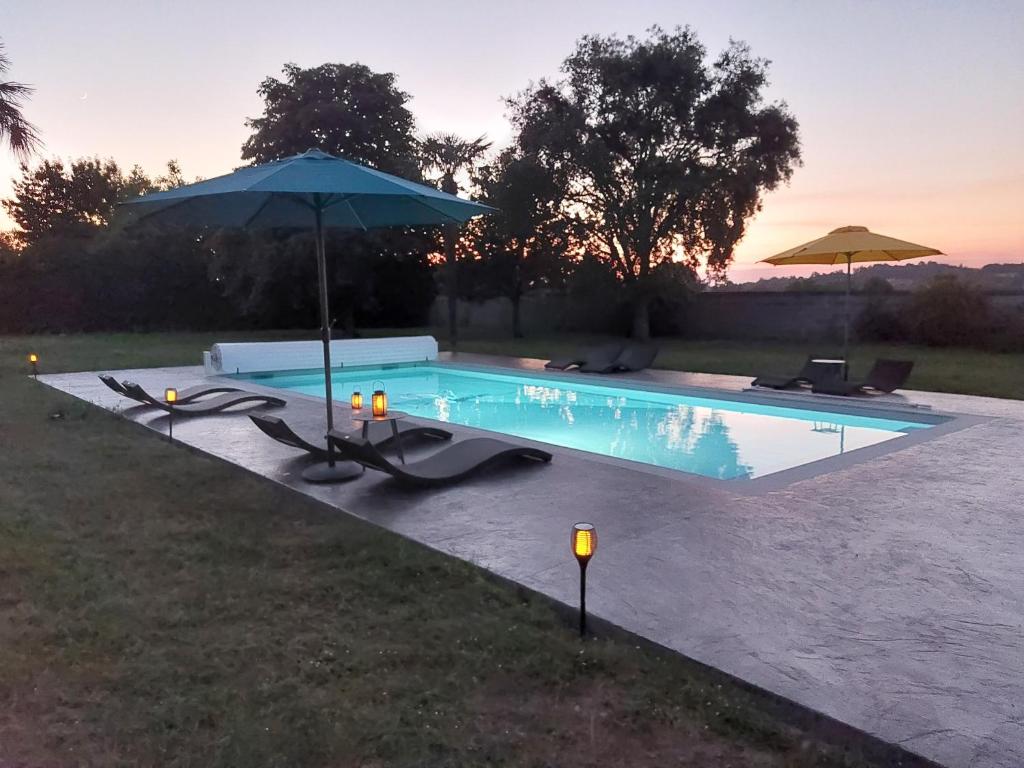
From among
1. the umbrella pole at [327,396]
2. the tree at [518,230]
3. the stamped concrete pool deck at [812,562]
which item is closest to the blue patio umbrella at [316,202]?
the umbrella pole at [327,396]

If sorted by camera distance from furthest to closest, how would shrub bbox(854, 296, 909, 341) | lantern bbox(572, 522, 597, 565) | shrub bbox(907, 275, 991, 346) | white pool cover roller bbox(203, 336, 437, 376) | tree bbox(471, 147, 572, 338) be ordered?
1. tree bbox(471, 147, 572, 338)
2. shrub bbox(854, 296, 909, 341)
3. shrub bbox(907, 275, 991, 346)
4. white pool cover roller bbox(203, 336, 437, 376)
5. lantern bbox(572, 522, 597, 565)

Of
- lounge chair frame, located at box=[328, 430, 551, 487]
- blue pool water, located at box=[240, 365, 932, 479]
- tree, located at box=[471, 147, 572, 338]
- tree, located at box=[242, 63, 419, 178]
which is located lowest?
blue pool water, located at box=[240, 365, 932, 479]

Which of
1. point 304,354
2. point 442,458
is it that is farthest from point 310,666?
point 304,354

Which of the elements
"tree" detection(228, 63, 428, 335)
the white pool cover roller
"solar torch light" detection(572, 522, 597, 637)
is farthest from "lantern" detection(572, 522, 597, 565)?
"tree" detection(228, 63, 428, 335)

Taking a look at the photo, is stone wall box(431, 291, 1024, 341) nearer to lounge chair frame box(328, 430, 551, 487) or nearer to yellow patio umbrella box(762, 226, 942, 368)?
yellow patio umbrella box(762, 226, 942, 368)

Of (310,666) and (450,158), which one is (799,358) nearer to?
(450,158)

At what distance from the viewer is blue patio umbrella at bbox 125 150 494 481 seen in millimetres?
4664

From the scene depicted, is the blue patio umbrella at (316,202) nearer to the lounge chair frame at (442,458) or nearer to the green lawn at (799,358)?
the lounge chair frame at (442,458)

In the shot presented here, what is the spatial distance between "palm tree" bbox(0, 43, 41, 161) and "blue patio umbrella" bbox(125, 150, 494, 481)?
6873mm

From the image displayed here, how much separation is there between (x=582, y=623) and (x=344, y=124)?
19922mm

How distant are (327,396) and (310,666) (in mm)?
2952

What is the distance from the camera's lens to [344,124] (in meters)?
20.4

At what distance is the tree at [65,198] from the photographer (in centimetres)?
3034

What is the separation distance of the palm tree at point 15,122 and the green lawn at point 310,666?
8.60 metres
